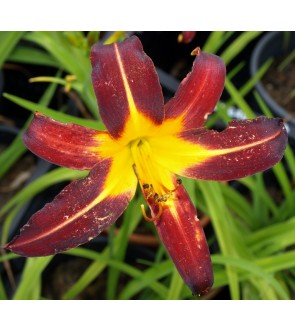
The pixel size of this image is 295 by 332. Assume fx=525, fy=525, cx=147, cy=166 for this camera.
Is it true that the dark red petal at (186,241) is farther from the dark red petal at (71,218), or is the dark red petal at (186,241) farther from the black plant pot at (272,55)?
the black plant pot at (272,55)

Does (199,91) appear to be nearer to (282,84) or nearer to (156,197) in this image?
(156,197)

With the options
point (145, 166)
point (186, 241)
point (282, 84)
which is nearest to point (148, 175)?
point (145, 166)

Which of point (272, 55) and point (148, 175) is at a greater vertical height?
point (148, 175)

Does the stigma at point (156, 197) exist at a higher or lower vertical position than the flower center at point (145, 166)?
lower

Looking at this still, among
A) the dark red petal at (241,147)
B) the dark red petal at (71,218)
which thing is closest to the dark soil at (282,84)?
the dark red petal at (241,147)

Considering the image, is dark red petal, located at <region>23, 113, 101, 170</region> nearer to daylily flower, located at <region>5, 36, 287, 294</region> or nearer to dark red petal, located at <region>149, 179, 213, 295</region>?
daylily flower, located at <region>5, 36, 287, 294</region>

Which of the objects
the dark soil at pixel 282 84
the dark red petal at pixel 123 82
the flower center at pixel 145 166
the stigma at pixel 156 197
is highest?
the dark red petal at pixel 123 82

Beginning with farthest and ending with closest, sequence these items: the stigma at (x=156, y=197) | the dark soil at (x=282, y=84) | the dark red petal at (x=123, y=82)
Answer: the dark soil at (x=282, y=84), the stigma at (x=156, y=197), the dark red petal at (x=123, y=82)

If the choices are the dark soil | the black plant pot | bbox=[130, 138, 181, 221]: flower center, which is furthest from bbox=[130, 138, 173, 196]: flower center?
the dark soil

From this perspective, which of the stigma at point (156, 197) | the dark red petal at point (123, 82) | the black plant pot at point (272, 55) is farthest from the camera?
the black plant pot at point (272, 55)
